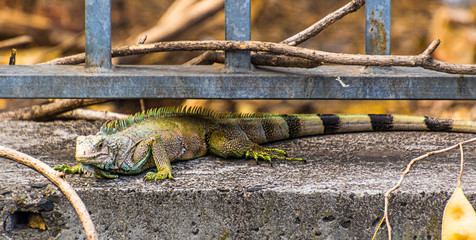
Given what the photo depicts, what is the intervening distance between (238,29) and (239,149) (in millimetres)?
754

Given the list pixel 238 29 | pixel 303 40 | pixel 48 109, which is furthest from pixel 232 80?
→ pixel 48 109

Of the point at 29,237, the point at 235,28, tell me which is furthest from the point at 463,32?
the point at 29,237

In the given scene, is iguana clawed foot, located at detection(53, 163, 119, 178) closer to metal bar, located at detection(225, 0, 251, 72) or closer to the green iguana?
the green iguana

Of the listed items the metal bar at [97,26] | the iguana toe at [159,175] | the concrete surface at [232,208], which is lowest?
the concrete surface at [232,208]

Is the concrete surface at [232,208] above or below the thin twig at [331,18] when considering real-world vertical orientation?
below

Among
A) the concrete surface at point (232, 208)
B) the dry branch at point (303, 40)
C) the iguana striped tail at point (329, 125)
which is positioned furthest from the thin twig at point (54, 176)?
the iguana striped tail at point (329, 125)

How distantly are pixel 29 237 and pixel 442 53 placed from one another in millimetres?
5792

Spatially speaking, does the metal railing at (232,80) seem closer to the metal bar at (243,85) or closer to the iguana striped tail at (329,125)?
the metal bar at (243,85)

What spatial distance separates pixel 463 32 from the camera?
21.6 ft

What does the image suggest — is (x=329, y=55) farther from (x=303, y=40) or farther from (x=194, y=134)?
(x=194, y=134)

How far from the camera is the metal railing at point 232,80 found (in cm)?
266

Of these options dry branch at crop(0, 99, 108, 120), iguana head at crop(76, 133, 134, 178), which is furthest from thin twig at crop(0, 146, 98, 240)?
dry branch at crop(0, 99, 108, 120)

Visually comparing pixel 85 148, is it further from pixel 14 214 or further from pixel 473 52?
pixel 473 52

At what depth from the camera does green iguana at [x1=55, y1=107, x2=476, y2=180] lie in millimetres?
2691
